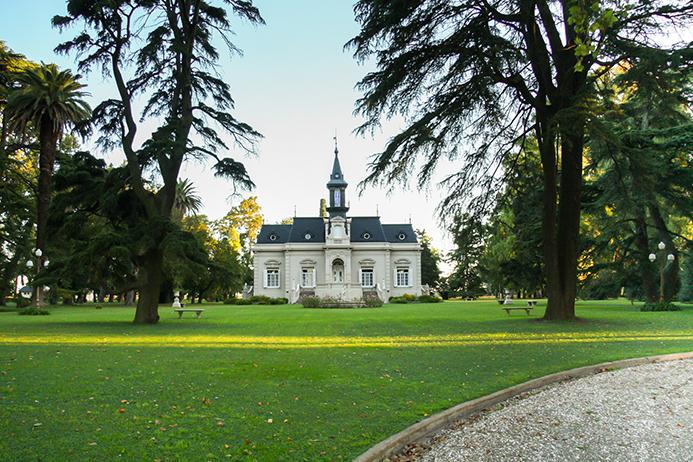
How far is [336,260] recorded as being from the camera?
5541 centimetres

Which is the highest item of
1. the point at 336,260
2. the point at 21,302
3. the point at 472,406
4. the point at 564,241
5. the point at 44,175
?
the point at 44,175

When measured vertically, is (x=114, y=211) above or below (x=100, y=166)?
below

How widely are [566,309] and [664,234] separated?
1412 centimetres

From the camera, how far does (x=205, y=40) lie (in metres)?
21.5

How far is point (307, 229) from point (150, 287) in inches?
1522

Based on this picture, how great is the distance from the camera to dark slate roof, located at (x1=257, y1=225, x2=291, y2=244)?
190ft

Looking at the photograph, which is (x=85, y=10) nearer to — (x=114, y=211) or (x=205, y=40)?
(x=205, y=40)

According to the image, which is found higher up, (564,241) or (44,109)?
(44,109)

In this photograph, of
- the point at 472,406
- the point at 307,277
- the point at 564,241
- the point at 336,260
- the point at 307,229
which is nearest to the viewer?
the point at 472,406

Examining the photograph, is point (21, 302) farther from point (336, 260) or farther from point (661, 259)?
point (661, 259)

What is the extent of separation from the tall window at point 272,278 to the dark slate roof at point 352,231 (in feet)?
11.2

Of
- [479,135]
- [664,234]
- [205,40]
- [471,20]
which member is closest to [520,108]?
[479,135]

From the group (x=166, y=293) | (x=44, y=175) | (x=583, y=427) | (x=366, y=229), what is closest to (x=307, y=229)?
(x=366, y=229)

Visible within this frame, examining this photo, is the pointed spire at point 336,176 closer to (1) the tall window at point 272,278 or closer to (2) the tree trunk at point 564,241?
(1) the tall window at point 272,278
